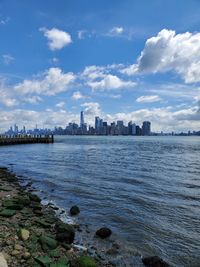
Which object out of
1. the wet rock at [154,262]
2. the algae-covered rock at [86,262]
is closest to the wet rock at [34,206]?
the algae-covered rock at [86,262]

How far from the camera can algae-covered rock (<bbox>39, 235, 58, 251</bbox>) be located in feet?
33.2

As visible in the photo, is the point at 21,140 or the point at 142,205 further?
the point at 21,140

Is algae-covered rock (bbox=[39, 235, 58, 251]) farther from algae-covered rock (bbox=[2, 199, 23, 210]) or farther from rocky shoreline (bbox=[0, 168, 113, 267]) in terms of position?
algae-covered rock (bbox=[2, 199, 23, 210])

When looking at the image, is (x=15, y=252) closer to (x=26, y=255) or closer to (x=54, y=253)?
(x=26, y=255)

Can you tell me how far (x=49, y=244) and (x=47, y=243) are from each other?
9 centimetres

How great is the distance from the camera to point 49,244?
1027 cm

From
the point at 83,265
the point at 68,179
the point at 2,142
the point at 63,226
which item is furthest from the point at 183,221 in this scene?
the point at 2,142

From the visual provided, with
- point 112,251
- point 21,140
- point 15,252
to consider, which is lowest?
point 112,251

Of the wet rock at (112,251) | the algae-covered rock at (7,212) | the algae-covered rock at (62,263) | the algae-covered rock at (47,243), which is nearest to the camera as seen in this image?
the algae-covered rock at (62,263)

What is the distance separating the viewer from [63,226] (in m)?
12.3

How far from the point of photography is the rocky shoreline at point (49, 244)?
8.99 meters

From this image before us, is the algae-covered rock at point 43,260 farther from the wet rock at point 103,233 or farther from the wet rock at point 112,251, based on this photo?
the wet rock at point 103,233

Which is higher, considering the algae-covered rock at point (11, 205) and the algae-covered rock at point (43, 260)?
the algae-covered rock at point (11, 205)

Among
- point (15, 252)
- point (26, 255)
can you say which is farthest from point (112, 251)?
point (15, 252)
